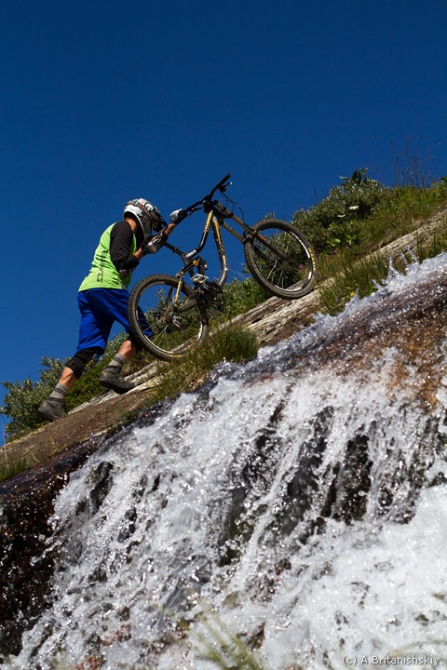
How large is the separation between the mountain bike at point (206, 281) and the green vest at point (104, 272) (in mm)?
461

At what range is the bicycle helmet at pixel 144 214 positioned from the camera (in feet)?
28.5

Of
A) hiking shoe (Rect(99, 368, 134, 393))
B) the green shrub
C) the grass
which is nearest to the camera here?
the grass

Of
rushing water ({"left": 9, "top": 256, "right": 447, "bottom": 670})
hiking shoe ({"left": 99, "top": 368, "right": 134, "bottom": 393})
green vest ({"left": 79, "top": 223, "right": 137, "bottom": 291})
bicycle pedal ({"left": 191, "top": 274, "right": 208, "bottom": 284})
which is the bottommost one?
rushing water ({"left": 9, "top": 256, "right": 447, "bottom": 670})

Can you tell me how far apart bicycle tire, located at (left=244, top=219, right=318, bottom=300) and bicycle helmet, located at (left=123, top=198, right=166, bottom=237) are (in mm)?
1164

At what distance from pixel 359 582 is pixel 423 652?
452mm

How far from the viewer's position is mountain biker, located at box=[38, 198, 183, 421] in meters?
8.37

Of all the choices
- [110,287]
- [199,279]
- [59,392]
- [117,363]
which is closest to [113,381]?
[117,363]

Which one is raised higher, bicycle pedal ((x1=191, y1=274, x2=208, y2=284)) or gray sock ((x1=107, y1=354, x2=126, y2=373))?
bicycle pedal ((x1=191, y1=274, x2=208, y2=284))

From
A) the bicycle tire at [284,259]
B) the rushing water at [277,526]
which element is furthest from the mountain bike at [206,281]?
the rushing water at [277,526]

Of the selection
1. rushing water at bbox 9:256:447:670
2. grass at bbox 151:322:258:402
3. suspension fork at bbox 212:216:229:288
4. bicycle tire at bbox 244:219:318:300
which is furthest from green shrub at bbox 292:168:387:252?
rushing water at bbox 9:256:447:670

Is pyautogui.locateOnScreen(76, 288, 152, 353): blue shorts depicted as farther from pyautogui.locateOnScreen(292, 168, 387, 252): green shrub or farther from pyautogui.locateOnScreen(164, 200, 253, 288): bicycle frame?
pyautogui.locateOnScreen(292, 168, 387, 252): green shrub

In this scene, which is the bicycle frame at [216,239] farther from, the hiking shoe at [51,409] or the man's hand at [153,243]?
the hiking shoe at [51,409]

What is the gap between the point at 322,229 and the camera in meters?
13.1

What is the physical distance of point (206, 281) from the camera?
8594 millimetres
